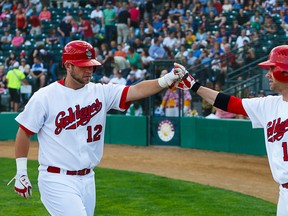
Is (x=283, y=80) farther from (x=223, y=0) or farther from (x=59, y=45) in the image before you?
(x=59, y=45)

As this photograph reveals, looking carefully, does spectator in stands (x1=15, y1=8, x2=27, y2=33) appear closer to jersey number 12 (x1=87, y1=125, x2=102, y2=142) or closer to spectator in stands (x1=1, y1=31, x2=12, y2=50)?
spectator in stands (x1=1, y1=31, x2=12, y2=50)

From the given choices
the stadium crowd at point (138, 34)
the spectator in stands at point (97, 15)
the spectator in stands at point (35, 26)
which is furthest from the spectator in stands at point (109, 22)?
the spectator in stands at point (35, 26)

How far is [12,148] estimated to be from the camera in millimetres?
17328

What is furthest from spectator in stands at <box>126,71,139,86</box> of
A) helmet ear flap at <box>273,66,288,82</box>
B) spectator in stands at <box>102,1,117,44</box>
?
helmet ear flap at <box>273,66,288,82</box>

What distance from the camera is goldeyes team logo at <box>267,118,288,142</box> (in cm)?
579

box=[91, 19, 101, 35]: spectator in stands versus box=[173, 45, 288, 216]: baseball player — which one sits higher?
box=[91, 19, 101, 35]: spectator in stands

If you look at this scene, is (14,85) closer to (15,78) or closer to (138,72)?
(15,78)

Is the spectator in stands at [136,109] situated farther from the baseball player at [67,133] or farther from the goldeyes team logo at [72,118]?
the goldeyes team logo at [72,118]

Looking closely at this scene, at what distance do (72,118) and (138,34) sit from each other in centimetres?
1635

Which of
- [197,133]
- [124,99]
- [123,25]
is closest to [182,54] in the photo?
[197,133]

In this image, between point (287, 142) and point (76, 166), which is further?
point (76, 166)

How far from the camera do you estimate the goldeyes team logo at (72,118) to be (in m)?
6.24

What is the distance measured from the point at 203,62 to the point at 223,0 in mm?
3786

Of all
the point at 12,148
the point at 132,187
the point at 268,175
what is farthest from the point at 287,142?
the point at 12,148
